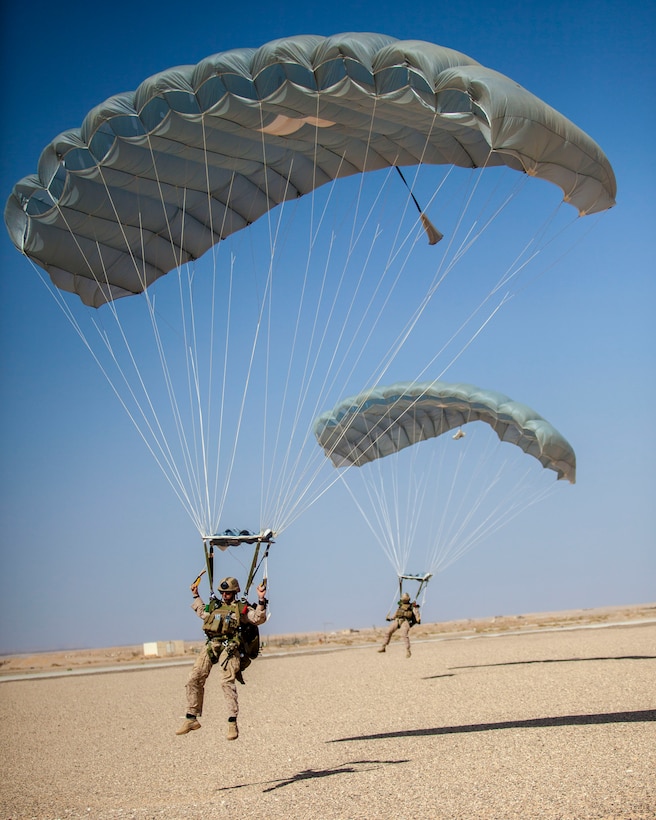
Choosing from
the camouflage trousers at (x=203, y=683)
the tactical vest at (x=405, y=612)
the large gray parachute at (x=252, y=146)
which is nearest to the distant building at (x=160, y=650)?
the tactical vest at (x=405, y=612)

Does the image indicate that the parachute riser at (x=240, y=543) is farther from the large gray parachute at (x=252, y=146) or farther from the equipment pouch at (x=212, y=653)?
the large gray parachute at (x=252, y=146)

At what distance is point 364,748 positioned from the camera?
35.9ft

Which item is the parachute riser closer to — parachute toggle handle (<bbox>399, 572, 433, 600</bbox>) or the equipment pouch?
the equipment pouch

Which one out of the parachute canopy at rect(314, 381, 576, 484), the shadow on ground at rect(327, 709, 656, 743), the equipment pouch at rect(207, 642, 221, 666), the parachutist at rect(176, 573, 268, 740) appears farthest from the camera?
the parachute canopy at rect(314, 381, 576, 484)

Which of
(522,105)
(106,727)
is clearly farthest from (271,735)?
(522,105)

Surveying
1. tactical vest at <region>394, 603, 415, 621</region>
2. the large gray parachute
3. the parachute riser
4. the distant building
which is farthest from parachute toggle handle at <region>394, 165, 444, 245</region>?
the distant building

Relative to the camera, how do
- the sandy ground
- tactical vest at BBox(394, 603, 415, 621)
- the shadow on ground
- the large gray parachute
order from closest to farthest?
the sandy ground
the large gray parachute
the shadow on ground
tactical vest at BBox(394, 603, 415, 621)

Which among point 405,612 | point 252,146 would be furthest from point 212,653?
point 405,612

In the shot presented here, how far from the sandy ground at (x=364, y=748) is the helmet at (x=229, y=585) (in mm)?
2050

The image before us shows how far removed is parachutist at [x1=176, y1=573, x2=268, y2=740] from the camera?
9.34 meters

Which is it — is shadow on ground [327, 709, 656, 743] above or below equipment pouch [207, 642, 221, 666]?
below

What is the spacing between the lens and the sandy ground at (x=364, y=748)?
8.00m

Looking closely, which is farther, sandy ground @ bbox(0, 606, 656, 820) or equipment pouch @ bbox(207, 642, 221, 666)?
equipment pouch @ bbox(207, 642, 221, 666)

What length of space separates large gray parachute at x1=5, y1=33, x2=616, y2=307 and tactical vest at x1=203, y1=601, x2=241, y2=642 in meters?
5.72
